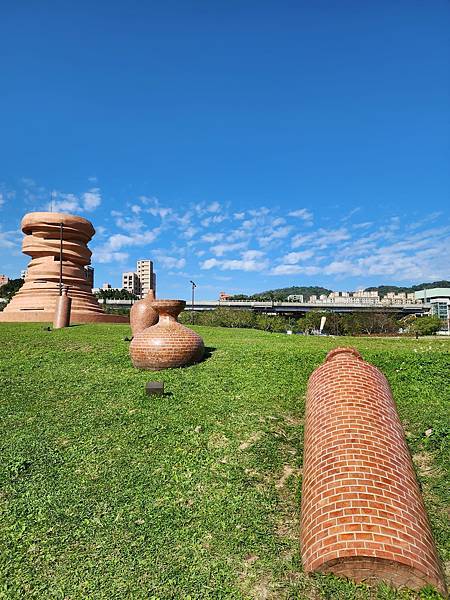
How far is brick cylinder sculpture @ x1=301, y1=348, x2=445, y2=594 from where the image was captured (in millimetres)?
3396

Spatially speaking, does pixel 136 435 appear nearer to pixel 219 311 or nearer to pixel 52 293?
pixel 52 293

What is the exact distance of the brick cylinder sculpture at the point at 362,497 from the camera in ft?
11.1

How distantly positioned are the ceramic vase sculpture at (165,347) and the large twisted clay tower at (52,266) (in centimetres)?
1330

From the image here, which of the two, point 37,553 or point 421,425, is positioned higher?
point 421,425

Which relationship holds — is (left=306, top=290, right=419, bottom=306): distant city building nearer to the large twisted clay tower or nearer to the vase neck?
the large twisted clay tower

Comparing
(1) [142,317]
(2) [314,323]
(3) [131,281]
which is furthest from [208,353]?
(3) [131,281]

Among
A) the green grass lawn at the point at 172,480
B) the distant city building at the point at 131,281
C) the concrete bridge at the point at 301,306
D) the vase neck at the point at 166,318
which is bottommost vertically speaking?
the green grass lawn at the point at 172,480

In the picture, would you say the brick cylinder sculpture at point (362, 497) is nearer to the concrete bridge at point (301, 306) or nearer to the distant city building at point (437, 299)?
the concrete bridge at point (301, 306)

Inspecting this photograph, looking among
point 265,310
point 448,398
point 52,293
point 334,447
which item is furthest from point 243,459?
point 265,310

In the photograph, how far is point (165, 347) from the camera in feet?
29.2

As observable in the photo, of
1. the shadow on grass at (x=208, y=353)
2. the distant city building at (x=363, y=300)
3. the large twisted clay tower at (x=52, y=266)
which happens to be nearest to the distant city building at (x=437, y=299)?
the distant city building at (x=363, y=300)

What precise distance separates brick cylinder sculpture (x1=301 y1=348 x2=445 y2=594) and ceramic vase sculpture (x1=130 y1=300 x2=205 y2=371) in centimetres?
439

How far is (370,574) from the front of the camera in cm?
342

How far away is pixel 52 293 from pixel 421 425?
20253 mm
